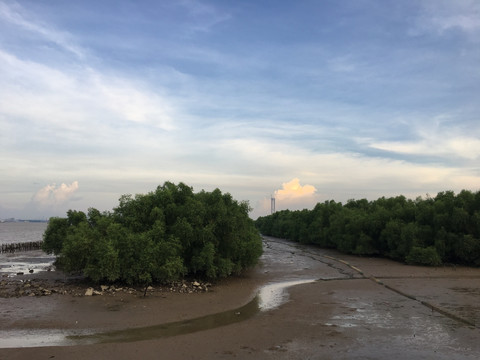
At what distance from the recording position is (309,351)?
37.4 ft

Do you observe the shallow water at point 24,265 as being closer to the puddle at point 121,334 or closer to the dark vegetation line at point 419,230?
the puddle at point 121,334

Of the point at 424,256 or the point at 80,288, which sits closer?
the point at 80,288

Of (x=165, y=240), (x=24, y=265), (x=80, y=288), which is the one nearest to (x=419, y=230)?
(x=165, y=240)

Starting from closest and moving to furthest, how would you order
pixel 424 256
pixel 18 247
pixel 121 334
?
pixel 121 334
pixel 424 256
pixel 18 247

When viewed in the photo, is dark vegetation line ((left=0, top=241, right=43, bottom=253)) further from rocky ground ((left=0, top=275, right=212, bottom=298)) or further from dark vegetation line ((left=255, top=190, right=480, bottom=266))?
dark vegetation line ((left=255, top=190, right=480, bottom=266))

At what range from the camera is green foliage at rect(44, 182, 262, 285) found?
21453 mm

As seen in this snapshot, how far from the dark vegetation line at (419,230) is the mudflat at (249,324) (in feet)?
37.8

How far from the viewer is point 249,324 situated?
48.4 ft

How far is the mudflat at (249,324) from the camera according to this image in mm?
11453

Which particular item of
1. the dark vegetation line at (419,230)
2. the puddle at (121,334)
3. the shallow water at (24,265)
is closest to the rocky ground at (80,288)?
the puddle at (121,334)

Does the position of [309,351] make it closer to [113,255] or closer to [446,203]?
[113,255]

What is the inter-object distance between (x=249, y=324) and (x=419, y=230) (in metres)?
27.5

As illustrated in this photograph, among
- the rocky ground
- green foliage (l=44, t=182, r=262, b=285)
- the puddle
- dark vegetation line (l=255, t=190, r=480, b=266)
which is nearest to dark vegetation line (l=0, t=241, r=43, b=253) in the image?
green foliage (l=44, t=182, r=262, b=285)

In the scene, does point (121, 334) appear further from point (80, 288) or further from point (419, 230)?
point (419, 230)
